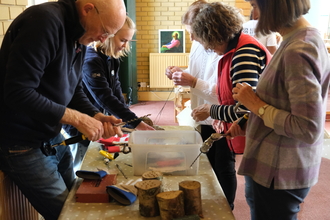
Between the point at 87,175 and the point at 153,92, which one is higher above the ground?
the point at 87,175

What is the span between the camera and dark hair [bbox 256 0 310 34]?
39.8 inches

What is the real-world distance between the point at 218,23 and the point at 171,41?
514 cm

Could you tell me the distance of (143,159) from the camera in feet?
4.53

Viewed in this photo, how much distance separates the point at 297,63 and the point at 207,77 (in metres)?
1.06

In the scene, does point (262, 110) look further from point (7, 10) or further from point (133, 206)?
point (7, 10)

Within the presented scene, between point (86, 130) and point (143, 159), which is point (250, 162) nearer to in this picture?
point (143, 159)

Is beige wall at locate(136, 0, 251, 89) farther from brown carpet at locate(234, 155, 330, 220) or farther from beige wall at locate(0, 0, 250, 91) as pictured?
brown carpet at locate(234, 155, 330, 220)

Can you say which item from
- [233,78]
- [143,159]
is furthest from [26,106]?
[233,78]

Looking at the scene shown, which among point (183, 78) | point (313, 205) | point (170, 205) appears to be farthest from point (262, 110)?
point (313, 205)

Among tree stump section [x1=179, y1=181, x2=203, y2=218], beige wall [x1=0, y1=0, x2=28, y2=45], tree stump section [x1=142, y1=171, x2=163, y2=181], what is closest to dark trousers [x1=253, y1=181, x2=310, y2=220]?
tree stump section [x1=179, y1=181, x2=203, y2=218]

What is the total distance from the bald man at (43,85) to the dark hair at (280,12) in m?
A: 0.57

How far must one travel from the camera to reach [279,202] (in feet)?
3.58

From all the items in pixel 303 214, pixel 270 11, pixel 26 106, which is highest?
pixel 270 11

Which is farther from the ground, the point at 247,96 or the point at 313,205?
the point at 247,96
